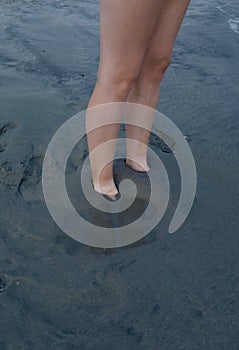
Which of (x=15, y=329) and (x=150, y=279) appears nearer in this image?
(x=15, y=329)

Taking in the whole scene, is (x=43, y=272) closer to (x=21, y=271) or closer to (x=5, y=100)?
(x=21, y=271)

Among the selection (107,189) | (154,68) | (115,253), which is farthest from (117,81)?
(115,253)

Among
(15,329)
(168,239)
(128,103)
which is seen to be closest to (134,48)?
(128,103)

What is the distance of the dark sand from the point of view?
1.79m

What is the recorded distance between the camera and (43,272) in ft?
6.57

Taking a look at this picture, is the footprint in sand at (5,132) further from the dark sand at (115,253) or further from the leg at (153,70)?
the leg at (153,70)

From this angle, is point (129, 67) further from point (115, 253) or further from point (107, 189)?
point (115, 253)

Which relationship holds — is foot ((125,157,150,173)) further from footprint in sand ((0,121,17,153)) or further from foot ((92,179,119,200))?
footprint in sand ((0,121,17,153))

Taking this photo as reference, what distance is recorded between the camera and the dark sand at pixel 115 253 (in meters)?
1.79

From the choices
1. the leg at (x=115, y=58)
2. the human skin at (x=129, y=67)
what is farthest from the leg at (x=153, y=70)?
the leg at (x=115, y=58)

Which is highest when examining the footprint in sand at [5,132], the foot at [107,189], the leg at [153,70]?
the leg at [153,70]

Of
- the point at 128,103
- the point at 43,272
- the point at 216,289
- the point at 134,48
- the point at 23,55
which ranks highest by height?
the point at 134,48

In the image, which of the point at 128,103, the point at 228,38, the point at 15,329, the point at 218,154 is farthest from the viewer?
the point at 228,38

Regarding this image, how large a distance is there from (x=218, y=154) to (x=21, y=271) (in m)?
1.36
